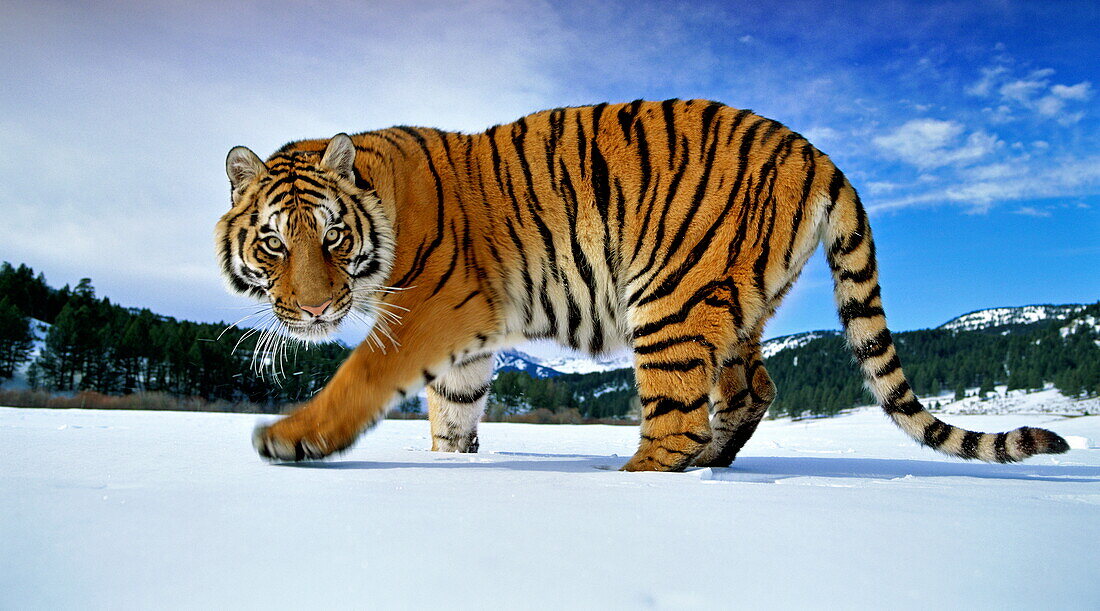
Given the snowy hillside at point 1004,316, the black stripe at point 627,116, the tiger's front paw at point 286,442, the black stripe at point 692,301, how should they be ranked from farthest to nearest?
the snowy hillside at point 1004,316 < the black stripe at point 627,116 < the black stripe at point 692,301 < the tiger's front paw at point 286,442

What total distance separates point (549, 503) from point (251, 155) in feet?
7.78

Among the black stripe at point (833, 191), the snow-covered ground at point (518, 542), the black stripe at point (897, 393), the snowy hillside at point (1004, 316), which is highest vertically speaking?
the snowy hillside at point (1004, 316)

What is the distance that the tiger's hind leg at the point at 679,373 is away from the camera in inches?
116

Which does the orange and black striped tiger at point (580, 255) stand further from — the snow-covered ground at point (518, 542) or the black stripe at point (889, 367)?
the snow-covered ground at point (518, 542)

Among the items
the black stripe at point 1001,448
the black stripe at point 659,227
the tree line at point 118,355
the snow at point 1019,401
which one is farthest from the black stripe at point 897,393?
the snow at point 1019,401

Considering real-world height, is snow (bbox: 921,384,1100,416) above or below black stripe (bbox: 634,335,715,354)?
below

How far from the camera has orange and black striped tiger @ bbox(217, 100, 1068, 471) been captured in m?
2.99

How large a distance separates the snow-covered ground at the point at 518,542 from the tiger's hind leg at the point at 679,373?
57 cm

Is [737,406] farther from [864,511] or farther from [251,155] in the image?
[251,155]

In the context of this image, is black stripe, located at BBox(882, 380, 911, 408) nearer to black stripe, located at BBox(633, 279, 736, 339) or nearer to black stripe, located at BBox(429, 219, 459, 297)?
black stripe, located at BBox(633, 279, 736, 339)

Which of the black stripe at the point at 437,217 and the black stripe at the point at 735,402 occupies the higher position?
the black stripe at the point at 437,217

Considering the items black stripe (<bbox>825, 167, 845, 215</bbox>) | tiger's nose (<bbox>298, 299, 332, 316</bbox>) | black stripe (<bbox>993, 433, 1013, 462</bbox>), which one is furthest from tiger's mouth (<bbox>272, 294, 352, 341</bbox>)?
black stripe (<bbox>993, 433, 1013, 462</bbox>)

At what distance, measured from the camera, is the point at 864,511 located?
178 centimetres

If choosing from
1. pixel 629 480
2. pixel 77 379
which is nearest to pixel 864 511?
pixel 629 480
